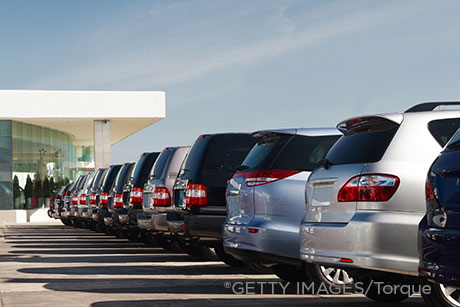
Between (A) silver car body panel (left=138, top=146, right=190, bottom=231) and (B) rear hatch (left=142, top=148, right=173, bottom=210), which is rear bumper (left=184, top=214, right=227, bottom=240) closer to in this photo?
(A) silver car body panel (left=138, top=146, right=190, bottom=231)

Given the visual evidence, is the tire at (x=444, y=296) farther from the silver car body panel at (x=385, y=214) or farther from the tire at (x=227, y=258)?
the tire at (x=227, y=258)

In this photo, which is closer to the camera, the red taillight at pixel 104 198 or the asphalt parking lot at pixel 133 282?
the asphalt parking lot at pixel 133 282

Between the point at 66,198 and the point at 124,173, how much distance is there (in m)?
12.8

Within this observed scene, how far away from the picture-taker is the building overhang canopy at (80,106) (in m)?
43.3

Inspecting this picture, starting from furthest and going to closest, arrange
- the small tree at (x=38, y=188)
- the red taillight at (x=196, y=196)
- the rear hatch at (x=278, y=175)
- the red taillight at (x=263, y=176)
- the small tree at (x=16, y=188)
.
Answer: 1. the small tree at (x=38, y=188)
2. the small tree at (x=16, y=188)
3. the red taillight at (x=196, y=196)
4. the red taillight at (x=263, y=176)
5. the rear hatch at (x=278, y=175)

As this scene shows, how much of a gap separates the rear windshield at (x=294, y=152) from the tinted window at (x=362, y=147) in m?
1.28

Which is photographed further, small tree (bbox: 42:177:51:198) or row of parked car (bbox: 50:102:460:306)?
small tree (bbox: 42:177:51:198)

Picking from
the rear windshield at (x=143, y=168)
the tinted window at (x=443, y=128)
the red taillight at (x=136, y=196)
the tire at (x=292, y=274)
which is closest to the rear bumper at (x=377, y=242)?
the tinted window at (x=443, y=128)

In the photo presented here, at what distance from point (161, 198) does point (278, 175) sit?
5594 mm

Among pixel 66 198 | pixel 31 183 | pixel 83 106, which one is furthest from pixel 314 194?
pixel 31 183

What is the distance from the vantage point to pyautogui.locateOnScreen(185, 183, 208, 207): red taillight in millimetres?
11758

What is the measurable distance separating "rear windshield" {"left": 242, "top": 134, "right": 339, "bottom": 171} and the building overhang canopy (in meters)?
35.2

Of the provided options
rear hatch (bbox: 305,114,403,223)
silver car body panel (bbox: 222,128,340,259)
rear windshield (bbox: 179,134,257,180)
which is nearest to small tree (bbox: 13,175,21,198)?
rear windshield (bbox: 179,134,257,180)

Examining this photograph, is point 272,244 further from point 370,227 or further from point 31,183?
point 31,183
